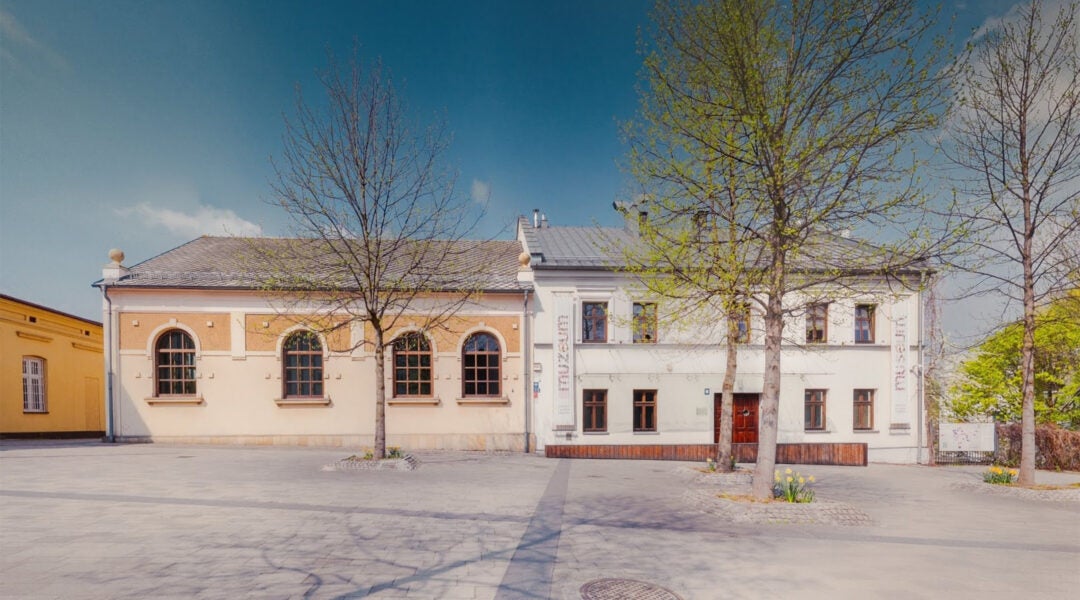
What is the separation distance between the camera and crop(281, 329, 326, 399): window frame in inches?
676

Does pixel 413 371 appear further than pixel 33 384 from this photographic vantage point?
No

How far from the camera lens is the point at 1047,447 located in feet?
58.6

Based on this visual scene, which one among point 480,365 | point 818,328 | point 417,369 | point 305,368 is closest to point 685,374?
point 818,328

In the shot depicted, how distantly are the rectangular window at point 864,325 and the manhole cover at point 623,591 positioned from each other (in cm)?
1742

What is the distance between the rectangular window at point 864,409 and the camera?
1883 cm

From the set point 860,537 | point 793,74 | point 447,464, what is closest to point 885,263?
point 793,74

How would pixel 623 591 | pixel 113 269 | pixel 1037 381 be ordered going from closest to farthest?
pixel 623 591 < pixel 113 269 < pixel 1037 381

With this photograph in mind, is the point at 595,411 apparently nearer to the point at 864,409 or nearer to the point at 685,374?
the point at 685,374

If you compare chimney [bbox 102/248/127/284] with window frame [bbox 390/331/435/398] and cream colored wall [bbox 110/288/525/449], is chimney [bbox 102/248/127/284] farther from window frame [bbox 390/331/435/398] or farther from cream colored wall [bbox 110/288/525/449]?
window frame [bbox 390/331/435/398]

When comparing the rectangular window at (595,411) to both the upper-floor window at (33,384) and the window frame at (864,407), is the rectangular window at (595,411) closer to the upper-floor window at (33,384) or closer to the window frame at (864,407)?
the window frame at (864,407)

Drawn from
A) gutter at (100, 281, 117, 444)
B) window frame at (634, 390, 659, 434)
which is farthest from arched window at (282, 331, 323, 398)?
window frame at (634, 390, 659, 434)

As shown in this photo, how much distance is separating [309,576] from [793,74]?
10295mm

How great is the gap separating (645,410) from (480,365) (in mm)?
6093

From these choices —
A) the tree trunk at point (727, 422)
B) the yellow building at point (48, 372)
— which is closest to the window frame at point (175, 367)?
the yellow building at point (48, 372)
